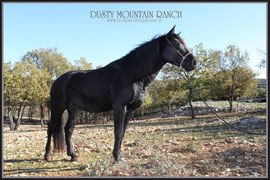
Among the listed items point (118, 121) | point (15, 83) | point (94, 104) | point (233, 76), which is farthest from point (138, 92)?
point (233, 76)

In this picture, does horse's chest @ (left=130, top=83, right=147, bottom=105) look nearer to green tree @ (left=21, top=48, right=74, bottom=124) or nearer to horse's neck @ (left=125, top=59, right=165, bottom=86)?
horse's neck @ (left=125, top=59, right=165, bottom=86)

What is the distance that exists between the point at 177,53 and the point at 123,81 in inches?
52.0

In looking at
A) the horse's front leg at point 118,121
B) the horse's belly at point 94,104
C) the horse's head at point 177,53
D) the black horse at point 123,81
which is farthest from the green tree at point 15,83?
the horse's head at point 177,53

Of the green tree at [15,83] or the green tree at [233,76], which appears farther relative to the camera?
the green tree at [233,76]

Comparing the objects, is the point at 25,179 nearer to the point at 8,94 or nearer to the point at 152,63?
the point at 152,63

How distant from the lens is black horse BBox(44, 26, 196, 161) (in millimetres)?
3873

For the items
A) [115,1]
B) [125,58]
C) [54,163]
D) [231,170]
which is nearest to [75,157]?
[54,163]

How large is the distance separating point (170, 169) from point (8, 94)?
876 inches

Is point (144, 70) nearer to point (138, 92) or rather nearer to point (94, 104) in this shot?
point (138, 92)

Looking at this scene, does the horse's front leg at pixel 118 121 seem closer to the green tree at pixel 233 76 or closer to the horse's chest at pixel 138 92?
the horse's chest at pixel 138 92

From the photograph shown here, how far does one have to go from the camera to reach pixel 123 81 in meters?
3.96

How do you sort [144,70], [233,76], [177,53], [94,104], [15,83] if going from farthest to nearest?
[233,76], [15,83], [94,104], [144,70], [177,53]

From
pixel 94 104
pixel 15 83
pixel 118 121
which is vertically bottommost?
pixel 118 121

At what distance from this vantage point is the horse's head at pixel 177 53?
3795mm
